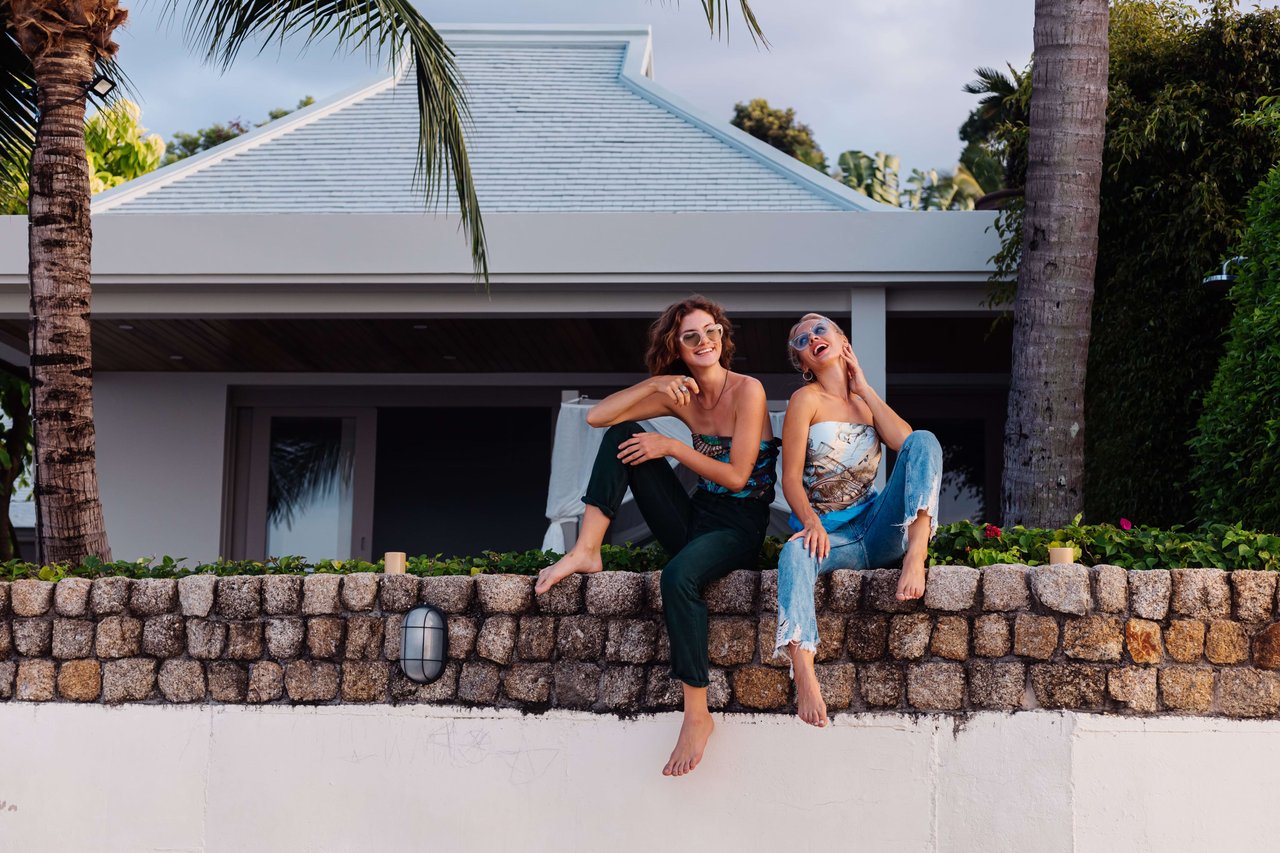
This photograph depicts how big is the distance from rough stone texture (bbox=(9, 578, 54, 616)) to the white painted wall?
1.28 ft

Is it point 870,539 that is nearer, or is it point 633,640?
point 870,539

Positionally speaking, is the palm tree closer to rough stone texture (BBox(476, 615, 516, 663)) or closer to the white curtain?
rough stone texture (BBox(476, 615, 516, 663))

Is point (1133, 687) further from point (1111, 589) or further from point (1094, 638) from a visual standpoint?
point (1111, 589)

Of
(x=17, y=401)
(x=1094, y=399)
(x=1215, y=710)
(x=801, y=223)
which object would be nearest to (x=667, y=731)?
(x=1215, y=710)

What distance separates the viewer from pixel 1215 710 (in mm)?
4145

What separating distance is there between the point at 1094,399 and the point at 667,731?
4.99m

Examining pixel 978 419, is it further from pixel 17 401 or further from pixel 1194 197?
pixel 17 401

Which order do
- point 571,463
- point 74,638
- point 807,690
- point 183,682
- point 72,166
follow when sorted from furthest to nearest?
point 571,463 < point 72,166 < point 74,638 < point 183,682 < point 807,690

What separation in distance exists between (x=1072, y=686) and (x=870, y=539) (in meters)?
0.86

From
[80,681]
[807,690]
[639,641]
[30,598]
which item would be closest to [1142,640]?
[807,690]

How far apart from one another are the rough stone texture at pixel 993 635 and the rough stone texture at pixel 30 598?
3702mm

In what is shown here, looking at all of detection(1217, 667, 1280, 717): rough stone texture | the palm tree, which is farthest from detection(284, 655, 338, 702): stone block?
detection(1217, 667, 1280, 717): rough stone texture

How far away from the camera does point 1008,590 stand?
4.18 m

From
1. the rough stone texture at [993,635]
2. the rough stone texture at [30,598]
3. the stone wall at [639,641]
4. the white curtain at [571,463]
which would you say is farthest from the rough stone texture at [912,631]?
the white curtain at [571,463]
